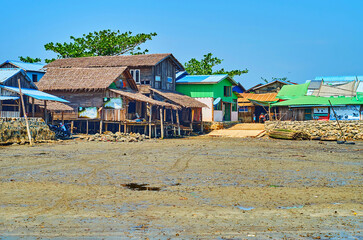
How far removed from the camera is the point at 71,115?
3225 cm

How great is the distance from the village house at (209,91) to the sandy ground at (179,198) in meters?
21.9

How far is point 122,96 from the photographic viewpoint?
31000mm

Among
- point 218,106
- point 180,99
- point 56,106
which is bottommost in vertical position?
point 56,106

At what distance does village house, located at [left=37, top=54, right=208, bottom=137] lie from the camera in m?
31.2

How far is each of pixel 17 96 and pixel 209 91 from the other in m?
17.6

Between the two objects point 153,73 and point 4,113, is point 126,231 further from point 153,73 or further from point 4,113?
point 153,73

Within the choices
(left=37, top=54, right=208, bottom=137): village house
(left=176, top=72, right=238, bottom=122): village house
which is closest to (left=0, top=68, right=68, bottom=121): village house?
(left=37, top=54, right=208, bottom=137): village house

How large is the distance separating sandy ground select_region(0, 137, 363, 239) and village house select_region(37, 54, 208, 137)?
46.9ft

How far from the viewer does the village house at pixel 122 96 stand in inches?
1228

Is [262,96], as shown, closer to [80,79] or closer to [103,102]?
[103,102]

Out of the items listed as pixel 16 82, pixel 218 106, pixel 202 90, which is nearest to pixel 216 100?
pixel 218 106

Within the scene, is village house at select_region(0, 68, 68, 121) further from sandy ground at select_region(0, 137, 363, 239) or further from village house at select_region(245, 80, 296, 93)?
village house at select_region(245, 80, 296, 93)

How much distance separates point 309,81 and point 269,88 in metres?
8.47

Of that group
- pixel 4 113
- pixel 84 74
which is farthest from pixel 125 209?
pixel 84 74
